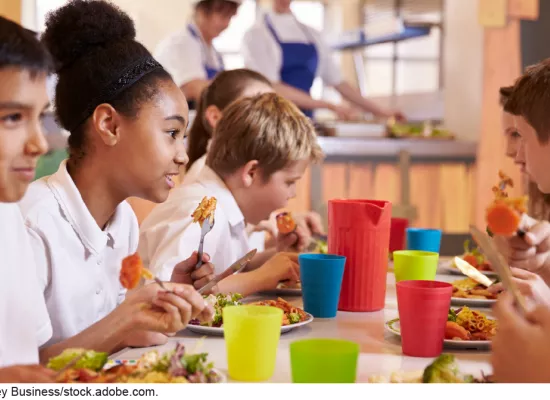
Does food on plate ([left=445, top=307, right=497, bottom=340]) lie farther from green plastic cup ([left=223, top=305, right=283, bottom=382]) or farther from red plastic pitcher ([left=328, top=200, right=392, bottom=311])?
green plastic cup ([left=223, top=305, right=283, bottom=382])

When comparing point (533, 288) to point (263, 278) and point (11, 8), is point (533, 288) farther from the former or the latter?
point (11, 8)

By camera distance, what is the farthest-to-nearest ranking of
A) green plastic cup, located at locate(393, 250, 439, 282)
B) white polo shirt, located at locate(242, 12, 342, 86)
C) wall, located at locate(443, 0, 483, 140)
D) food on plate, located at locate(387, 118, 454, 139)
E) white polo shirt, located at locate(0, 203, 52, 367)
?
white polo shirt, located at locate(242, 12, 342, 86)
wall, located at locate(443, 0, 483, 140)
food on plate, located at locate(387, 118, 454, 139)
green plastic cup, located at locate(393, 250, 439, 282)
white polo shirt, located at locate(0, 203, 52, 367)

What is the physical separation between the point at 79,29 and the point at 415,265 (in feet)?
2.64

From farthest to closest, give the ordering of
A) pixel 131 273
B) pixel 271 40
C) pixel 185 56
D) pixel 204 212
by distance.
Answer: pixel 271 40
pixel 185 56
pixel 204 212
pixel 131 273

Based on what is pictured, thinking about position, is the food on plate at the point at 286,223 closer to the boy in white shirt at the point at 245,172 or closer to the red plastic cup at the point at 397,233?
the boy in white shirt at the point at 245,172

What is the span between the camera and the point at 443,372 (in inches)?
35.1

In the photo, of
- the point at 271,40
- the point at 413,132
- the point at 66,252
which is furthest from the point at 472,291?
the point at 271,40

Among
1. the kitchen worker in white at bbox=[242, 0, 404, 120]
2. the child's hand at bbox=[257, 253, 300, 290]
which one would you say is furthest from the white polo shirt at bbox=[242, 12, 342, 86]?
the child's hand at bbox=[257, 253, 300, 290]

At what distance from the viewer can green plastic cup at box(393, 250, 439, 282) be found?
5.07ft

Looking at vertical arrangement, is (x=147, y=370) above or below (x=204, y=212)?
below

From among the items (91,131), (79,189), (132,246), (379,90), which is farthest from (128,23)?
(379,90)

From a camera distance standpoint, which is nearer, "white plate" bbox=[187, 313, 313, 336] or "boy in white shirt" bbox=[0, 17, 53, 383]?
"boy in white shirt" bbox=[0, 17, 53, 383]

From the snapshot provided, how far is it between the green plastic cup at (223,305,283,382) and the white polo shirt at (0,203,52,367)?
311 millimetres
